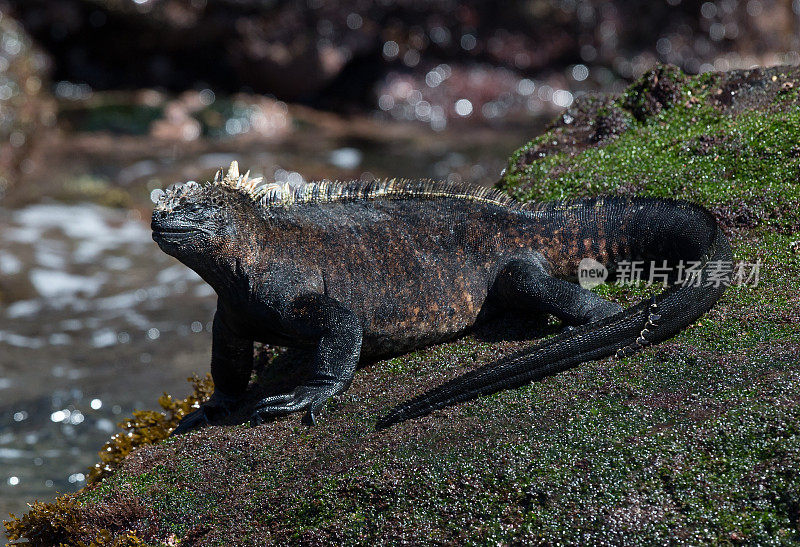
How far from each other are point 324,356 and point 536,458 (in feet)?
4.42

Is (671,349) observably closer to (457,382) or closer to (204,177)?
(457,382)

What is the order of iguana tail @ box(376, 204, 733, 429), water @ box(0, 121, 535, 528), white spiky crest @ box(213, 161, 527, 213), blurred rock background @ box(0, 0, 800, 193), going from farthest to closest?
blurred rock background @ box(0, 0, 800, 193), water @ box(0, 121, 535, 528), white spiky crest @ box(213, 161, 527, 213), iguana tail @ box(376, 204, 733, 429)

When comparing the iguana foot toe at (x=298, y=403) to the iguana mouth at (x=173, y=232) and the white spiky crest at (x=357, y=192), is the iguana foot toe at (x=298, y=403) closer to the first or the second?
the iguana mouth at (x=173, y=232)

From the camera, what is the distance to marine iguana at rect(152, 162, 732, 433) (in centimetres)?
400

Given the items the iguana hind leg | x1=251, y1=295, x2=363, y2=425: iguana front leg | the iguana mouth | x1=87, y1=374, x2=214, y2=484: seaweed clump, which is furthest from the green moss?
x1=87, y1=374, x2=214, y2=484: seaweed clump

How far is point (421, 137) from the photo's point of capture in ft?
57.4

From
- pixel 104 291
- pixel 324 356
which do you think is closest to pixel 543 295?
pixel 324 356

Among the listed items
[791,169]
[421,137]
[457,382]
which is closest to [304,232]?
[457,382]

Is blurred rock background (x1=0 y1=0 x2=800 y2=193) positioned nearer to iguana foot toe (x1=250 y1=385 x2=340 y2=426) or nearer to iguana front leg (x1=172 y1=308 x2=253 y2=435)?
iguana front leg (x1=172 y1=308 x2=253 y2=435)

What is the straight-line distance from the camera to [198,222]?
4.22 metres

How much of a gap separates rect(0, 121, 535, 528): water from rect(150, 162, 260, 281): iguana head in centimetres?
291

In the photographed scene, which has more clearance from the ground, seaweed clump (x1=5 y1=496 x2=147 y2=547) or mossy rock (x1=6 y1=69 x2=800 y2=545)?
mossy rock (x1=6 y1=69 x2=800 y2=545)

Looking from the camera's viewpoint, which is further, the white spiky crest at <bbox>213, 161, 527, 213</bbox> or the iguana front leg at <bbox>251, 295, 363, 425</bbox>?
the white spiky crest at <bbox>213, 161, 527, 213</bbox>

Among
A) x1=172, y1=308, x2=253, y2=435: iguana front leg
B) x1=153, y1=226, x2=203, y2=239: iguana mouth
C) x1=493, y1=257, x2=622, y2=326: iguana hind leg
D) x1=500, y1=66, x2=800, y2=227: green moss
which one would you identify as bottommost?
x1=172, y1=308, x2=253, y2=435: iguana front leg
